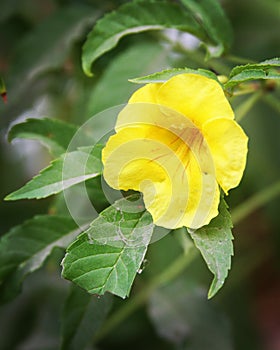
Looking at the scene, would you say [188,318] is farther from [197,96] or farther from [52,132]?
[197,96]

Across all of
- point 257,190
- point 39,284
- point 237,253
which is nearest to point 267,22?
point 257,190

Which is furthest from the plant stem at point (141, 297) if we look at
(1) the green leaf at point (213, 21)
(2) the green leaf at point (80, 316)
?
(1) the green leaf at point (213, 21)

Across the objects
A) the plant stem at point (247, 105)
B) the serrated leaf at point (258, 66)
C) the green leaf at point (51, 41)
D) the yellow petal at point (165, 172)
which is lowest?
the plant stem at point (247, 105)

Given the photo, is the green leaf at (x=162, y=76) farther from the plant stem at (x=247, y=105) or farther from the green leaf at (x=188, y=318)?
the green leaf at (x=188, y=318)

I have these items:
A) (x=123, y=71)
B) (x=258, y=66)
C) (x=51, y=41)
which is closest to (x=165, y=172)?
(x=258, y=66)

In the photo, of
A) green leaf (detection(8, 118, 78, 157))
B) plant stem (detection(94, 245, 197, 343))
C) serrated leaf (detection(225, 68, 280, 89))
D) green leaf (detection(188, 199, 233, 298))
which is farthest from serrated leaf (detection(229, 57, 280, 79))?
plant stem (detection(94, 245, 197, 343))
